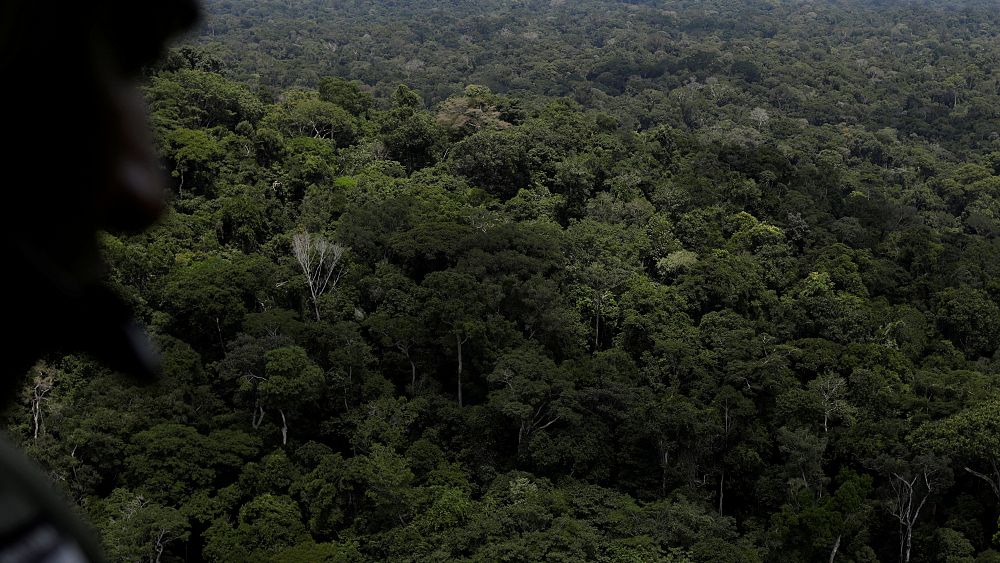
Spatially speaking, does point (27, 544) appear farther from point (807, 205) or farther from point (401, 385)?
point (807, 205)

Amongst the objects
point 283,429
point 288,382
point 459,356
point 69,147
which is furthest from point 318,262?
point 69,147

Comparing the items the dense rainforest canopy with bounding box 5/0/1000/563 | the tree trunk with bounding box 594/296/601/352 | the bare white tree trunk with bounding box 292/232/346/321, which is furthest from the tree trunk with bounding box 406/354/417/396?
the tree trunk with bounding box 594/296/601/352

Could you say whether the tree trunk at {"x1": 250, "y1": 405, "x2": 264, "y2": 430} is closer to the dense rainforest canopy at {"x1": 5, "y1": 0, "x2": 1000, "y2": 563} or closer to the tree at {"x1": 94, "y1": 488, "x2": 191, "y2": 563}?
the dense rainforest canopy at {"x1": 5, "y1": 0, "x2": 1000, "y2": 563}

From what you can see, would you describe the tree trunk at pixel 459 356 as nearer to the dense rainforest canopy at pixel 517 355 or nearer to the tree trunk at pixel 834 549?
the dense rainforest canopy at pixel 517 355

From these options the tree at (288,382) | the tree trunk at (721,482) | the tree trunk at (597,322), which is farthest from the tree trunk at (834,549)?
the tree at (288,382)

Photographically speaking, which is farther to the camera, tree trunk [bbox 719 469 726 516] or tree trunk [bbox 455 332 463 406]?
tree trunk [bbox 455 332 463 406]

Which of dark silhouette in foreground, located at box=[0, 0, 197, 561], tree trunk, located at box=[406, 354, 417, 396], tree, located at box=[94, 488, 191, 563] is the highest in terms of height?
dark silhouette in foreground, located at box=[0, 0, 197, 561]

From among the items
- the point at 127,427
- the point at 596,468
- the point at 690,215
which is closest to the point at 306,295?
the point at 127,427

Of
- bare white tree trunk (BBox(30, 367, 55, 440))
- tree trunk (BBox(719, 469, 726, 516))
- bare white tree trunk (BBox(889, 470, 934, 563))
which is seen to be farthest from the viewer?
tree trunk (BBox(719, 469, 726, 516))
